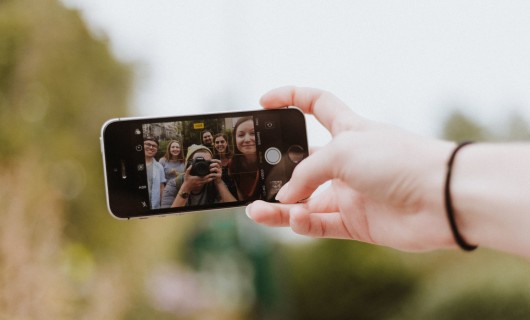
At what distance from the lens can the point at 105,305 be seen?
1.89 meters

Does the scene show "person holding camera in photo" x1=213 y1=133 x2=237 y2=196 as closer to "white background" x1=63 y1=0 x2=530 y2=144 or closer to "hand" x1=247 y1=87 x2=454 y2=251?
"hand" x1=247 y1=87 x2=454 y2=251

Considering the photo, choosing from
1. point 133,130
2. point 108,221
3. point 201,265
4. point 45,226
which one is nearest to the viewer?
point 133,130

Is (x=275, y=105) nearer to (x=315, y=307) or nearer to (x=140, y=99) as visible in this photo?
(x=140, y=99)

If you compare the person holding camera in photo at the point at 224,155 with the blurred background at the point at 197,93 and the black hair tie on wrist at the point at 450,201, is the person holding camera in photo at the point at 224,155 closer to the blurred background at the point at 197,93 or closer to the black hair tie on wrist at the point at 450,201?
the black hair tie on wrist at the point at 450,201

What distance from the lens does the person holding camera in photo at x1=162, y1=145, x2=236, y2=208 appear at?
0.90 meters

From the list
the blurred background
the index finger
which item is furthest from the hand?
the blurred background

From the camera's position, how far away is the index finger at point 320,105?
0.81 meters

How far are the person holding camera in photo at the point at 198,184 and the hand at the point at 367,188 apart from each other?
0.31 ft

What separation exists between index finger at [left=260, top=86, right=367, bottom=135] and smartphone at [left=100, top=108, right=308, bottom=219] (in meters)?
0.02

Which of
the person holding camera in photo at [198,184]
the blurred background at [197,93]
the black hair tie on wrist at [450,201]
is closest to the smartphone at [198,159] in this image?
the person holding camera in photo at [198,184]

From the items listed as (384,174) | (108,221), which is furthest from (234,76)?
(384,174)

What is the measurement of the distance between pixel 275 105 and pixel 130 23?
113 cm

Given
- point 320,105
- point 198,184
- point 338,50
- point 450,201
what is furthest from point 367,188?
point 338,50

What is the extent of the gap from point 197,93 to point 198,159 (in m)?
1.05
